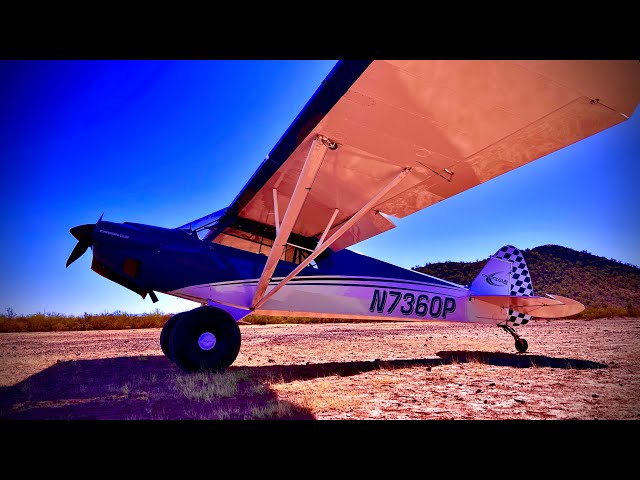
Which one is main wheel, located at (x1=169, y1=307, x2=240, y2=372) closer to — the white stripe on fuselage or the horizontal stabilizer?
the white stripe on fuselage

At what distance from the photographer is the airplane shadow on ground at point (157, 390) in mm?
2496

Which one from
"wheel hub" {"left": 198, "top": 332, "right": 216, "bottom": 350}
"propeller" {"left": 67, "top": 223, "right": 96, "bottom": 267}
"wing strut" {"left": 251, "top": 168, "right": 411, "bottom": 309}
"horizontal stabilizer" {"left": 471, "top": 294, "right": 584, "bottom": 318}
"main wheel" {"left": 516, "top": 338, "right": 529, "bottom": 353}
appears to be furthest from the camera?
"main wheel" {"left": 516, "top": 338, "right": 529, "bottom": 353}

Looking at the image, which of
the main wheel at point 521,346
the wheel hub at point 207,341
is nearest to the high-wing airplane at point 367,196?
the wheel hub at point 207,341

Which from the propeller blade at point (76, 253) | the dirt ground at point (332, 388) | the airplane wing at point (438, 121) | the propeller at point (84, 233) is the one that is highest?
the airplane wing at point (438, 121)

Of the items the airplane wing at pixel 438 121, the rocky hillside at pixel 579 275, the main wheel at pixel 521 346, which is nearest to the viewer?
the airplane wing at pixel 438 121

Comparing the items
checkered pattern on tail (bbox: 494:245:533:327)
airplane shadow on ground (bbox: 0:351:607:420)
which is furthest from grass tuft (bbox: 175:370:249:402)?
checkered pattern on tail (bbox: 494:245:533:327)

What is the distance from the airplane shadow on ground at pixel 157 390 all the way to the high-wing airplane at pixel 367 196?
0.46 m

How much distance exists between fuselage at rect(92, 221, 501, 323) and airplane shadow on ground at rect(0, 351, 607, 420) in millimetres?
868

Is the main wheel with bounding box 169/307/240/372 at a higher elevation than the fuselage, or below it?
below

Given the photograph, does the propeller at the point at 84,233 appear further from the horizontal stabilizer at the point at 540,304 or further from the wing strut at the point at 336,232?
the horizontal stabilizer at the point at 540,304

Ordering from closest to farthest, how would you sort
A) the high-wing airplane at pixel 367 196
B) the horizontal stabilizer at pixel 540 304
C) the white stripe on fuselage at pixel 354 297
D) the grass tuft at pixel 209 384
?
the high-wing airplane at pixel 367 196, the grass tuft at pixel 209 384, the white stripe on fuselage at pixel 354 297, the horizontal stabilizer at pixel 540 304

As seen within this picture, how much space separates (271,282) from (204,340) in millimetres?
1285

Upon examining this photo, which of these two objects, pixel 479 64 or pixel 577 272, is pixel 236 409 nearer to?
pixel 479 64

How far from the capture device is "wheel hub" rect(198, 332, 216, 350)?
3908mm
